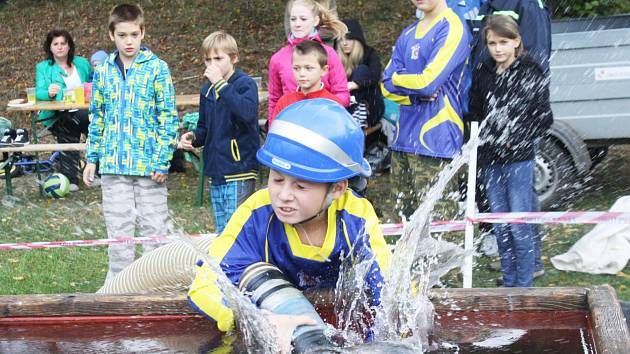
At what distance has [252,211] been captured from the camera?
12.7ft

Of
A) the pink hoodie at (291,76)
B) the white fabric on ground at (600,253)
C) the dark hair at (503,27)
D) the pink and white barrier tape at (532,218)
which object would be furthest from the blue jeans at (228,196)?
the white fabric on ground at (600,253)

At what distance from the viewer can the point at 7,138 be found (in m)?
11.0

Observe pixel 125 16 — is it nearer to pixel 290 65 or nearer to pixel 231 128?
pixel 231 128

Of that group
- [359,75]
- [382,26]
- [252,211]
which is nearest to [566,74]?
[359,75]

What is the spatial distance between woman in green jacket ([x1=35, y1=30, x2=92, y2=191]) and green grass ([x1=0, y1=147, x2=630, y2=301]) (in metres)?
0.53

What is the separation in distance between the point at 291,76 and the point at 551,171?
8.18 ft

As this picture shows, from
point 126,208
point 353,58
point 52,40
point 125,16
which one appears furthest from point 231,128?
point 52,40

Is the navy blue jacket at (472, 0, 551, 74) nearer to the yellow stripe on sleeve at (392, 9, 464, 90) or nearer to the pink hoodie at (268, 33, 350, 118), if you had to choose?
the yellow stripe on sleeve at (392, 9, 464, 90)

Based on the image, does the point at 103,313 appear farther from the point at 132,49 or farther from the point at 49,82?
the point at 49,82

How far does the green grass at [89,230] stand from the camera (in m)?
6.98

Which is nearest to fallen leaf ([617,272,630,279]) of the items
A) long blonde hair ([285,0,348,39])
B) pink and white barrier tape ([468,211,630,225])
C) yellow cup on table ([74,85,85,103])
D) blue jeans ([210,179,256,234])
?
pink and white barrier tape ([468,211,630,225])

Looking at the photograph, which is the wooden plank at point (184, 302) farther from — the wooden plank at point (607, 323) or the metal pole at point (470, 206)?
the metal pole at point (470, 206)

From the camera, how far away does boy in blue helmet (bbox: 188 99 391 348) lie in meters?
3.54

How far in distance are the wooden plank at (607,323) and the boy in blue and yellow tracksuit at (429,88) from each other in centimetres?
267
